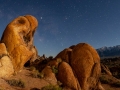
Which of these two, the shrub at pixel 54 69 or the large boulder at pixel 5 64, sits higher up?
the large boulder at pixel 5 64

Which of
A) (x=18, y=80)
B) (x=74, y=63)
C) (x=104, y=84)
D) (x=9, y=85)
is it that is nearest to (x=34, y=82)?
(x=18, y=80)

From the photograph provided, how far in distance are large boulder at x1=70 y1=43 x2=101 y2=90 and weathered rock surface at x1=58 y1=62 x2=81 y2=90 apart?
112 cm

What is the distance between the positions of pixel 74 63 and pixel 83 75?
6.86 ft

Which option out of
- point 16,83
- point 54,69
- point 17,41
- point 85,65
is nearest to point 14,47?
point 17,41

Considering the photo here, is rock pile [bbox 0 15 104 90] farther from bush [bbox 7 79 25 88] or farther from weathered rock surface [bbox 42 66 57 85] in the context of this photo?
bush [bbox 7 79 25 88]

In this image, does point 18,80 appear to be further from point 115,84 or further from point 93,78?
point 115,84

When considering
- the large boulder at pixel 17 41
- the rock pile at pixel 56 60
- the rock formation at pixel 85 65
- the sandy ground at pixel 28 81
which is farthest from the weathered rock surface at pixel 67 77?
the large boulder at pixel 17 41

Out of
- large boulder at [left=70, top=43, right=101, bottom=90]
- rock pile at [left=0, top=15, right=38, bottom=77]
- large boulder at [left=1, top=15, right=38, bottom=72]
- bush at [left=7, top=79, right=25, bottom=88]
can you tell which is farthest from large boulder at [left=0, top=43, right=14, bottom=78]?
large boulder at [left=70, top=43, right=101, bottom=90]

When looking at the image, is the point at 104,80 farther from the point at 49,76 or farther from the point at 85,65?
the point at 49,76

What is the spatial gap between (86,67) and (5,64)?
10369 millimetres

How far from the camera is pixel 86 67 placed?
933 inches

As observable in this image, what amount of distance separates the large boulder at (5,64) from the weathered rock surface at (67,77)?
20.4 feet

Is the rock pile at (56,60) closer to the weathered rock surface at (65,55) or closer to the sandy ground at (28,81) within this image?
the weathered rock surface at (65,55)

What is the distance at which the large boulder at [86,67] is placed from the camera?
23.4 metres
